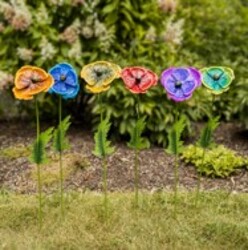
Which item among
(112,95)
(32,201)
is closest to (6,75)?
(112,95)

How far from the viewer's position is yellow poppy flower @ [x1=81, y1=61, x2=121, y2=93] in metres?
3.96

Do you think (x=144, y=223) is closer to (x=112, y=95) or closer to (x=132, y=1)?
(x=112, y=95)

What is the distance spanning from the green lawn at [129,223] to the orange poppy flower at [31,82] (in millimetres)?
792

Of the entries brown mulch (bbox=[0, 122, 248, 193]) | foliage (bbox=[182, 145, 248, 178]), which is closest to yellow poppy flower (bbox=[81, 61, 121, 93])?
brown mulch (bbox=[0, 122, 248, 193])

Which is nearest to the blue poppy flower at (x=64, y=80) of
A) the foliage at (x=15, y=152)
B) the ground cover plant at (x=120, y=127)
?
the ground cover plant at (x=120, y=127)

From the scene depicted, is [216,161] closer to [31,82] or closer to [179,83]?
[179,83]

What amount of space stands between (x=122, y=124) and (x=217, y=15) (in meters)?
2.53

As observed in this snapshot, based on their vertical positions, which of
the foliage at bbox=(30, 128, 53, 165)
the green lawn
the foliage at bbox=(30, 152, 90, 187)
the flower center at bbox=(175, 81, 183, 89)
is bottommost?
the green lawn

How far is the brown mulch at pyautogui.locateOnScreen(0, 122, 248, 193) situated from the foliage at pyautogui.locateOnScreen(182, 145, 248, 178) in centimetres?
5

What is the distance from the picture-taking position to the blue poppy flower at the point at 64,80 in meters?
3.91

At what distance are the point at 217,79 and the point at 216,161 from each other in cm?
120

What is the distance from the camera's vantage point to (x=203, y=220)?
405 cm

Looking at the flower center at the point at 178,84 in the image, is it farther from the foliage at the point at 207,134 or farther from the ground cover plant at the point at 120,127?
the foliage at the point at 207,134

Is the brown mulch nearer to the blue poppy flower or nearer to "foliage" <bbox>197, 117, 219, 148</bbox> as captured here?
"foliage" <bbox>197, 117, 219, 148</bbox>
